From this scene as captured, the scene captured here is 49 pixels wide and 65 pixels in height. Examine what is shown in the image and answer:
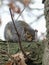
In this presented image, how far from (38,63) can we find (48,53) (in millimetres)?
320

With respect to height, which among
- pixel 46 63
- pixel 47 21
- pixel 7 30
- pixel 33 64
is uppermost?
pixel 47 21

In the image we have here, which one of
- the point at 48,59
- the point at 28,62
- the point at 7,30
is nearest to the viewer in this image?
the point at 48,59

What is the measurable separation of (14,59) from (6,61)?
0.26 metres

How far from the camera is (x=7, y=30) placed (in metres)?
3.79

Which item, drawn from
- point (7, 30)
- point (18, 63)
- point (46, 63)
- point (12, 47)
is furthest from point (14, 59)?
point (7, 30)

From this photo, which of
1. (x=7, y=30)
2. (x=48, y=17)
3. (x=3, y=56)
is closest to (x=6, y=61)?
(x=3, y=56)

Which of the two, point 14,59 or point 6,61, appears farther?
point 6,61

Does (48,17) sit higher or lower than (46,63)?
higher

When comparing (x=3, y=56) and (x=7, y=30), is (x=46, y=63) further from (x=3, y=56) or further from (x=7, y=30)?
(x=7, y=30)

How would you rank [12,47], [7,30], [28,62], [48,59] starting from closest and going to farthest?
1. [48,59]
2. [28,62]
3. [12,47]
4. [7,30]

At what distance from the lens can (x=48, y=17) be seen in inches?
64.2

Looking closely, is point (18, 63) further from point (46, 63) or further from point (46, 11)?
point (46, 11)

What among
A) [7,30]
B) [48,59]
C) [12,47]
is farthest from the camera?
[7,30]

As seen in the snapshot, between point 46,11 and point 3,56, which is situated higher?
point 46,11
